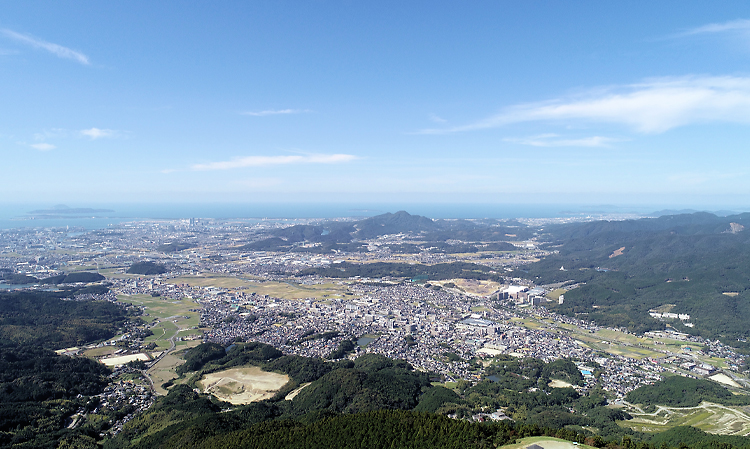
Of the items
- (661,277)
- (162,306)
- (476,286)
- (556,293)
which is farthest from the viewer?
(476,286)

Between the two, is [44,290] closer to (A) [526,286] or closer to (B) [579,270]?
(A) [526,286]

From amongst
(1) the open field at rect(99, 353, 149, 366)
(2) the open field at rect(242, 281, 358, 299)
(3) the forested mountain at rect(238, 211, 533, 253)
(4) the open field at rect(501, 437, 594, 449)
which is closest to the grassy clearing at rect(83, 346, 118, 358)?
(1) the open field at rect(99, 353, 149, 366)

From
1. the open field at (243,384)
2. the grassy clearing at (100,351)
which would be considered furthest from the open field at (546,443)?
the grassy clearing at (100,351)

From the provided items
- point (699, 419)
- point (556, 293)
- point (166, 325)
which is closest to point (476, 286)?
point (556, 293)

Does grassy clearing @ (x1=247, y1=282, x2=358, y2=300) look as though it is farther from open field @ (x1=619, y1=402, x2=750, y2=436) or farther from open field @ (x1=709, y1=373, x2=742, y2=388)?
open field @ (x1=709, y1=373, x2=742, y2=388)

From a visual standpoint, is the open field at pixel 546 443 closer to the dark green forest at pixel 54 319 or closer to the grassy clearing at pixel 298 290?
the dark green forest at pixel 54 319

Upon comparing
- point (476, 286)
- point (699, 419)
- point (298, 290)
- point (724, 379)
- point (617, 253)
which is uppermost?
point (617, 253)

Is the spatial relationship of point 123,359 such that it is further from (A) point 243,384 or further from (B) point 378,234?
(B) point 378,234
